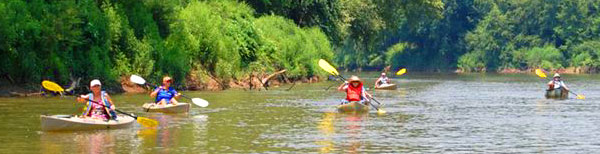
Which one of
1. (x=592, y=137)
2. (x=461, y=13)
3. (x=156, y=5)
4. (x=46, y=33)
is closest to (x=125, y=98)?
(x=46, y=33)

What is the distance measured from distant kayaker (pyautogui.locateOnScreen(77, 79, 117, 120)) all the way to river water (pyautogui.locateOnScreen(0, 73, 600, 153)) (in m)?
0.55

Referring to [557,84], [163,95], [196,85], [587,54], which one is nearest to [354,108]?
[163,95]

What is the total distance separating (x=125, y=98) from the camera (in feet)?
134

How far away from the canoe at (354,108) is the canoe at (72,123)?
30.2ft

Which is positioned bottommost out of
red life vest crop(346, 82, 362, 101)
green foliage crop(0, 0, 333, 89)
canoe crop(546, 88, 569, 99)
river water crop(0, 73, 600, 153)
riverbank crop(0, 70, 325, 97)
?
river water crop(0, 73, 600, 153)

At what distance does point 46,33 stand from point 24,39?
36.1 inches

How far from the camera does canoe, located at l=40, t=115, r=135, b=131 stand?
83.8 feet

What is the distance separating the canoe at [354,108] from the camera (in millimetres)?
34188

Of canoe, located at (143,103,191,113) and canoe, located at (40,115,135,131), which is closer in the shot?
canoe, located at (40,115,135,131)

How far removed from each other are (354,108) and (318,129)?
22.5 ft

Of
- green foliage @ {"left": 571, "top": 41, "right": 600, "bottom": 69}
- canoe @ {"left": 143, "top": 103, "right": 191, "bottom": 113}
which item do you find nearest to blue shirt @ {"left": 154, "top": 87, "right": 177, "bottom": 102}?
canoe @ {"left": 143, "top": 103, "right": 191, "bottom": 113}

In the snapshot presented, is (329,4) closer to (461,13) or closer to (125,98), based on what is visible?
(125,98)

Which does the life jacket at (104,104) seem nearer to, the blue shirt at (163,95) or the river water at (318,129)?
the river water at (318,129)

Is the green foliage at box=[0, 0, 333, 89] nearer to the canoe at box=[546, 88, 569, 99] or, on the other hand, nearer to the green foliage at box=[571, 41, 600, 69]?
the canoe at box=[546, 88, 569, 99]
